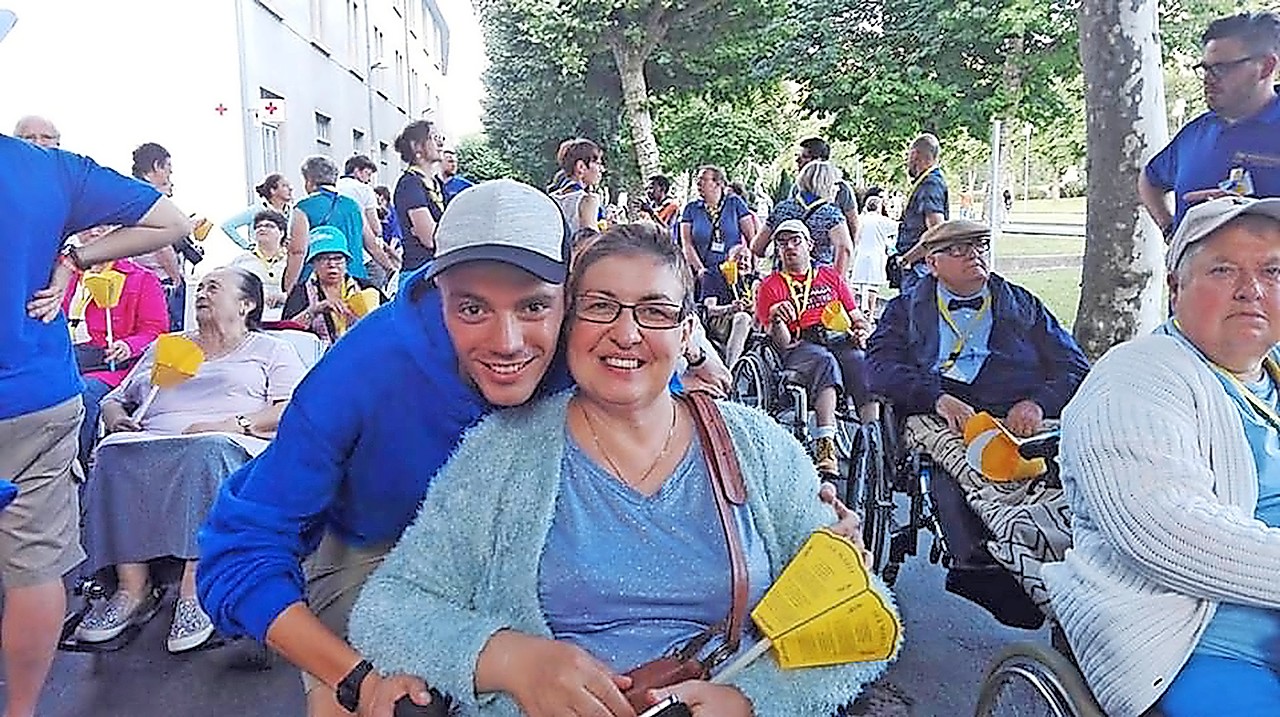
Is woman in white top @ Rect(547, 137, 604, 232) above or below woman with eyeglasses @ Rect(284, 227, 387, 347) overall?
above

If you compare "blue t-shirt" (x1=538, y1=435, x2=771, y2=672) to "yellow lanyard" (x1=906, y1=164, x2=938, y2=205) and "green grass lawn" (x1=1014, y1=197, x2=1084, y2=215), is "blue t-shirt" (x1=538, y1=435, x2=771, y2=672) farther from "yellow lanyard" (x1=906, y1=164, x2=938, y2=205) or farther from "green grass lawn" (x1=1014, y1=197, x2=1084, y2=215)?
"green grass lawn" (x1=1014, y1=197, x2=1084, y2=215)

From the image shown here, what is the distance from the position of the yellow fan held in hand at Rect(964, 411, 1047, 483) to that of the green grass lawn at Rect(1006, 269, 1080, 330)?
8.12 metres

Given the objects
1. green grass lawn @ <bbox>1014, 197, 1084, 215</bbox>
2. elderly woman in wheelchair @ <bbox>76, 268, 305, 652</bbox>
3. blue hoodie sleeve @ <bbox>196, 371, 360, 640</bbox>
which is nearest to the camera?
blue hoodie sleeve @ <bbox>196, 371, 360, 640</bbox>

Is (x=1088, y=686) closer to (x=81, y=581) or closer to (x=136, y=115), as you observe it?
(x=81, y=581)

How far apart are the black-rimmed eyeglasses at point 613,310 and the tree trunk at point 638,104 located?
1832 cm

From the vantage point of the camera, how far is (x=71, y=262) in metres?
2.87

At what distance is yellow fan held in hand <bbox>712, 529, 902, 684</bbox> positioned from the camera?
157 centimetres

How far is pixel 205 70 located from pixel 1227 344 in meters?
10.5

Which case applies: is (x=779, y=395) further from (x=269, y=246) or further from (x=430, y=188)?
(x=269, y=246)

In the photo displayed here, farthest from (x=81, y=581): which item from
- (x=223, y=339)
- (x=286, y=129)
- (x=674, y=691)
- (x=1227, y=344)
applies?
(x=286, y=129)

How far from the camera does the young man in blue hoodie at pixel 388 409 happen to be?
1.66 m

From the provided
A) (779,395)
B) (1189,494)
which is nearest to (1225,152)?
(779,395)

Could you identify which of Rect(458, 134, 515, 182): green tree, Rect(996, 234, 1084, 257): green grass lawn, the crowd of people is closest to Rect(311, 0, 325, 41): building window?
Rect(458, 134, 515, 182): green tree

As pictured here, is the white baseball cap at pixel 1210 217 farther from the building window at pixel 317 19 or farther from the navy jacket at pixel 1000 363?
the building window at pixel 317 19
